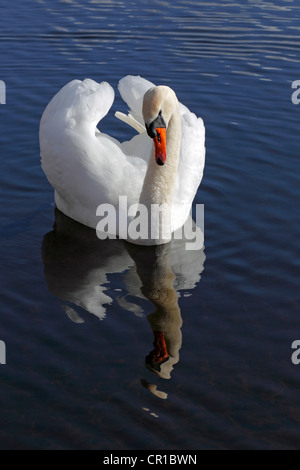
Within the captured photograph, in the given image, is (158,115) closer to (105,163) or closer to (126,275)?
Answer: (105,163)

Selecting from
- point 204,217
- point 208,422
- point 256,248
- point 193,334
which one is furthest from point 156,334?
point 204,217

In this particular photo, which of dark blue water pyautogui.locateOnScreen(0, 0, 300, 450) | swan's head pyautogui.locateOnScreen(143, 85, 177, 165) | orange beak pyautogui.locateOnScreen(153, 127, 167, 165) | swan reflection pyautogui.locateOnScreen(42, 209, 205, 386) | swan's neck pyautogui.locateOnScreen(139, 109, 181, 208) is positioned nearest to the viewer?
dark blue water pyautogui.locateOnScreen(0, 0, 300, 450)

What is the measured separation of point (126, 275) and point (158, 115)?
1.62 m

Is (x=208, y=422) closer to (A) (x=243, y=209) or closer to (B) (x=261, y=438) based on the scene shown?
(B) (x=261, y=438)

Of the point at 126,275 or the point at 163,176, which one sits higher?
the point at 163,176

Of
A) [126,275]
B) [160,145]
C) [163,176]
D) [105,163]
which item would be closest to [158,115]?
[160,145]

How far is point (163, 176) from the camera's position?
27.3 feet

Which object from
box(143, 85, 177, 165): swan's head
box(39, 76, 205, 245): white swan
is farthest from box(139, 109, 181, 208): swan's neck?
box(143, 85, 177, 165): swan's head

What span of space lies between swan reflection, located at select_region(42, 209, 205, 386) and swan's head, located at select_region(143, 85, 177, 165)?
1.15 m

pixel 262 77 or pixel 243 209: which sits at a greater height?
pixel 262 77

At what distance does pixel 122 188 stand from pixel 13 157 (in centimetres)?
267

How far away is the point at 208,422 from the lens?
5660 millimetres

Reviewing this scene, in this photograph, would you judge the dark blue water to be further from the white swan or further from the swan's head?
the swan's head

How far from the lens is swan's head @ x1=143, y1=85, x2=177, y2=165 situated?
754 cm
